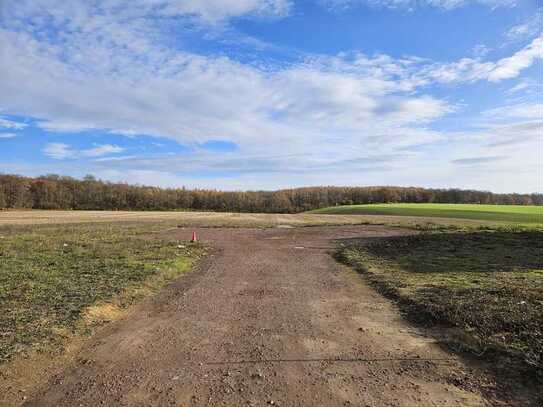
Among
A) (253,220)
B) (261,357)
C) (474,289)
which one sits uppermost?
(474,289)

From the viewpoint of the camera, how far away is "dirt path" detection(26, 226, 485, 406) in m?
4.41

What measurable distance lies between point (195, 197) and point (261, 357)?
321ft

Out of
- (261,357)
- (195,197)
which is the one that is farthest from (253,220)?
(195,197)

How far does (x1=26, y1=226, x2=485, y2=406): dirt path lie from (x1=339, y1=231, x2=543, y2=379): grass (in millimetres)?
608

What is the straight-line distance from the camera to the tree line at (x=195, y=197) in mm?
87625

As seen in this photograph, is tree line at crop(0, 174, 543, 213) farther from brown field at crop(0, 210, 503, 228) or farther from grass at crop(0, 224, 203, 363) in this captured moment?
grass at crop(0, 224, 203, 363)

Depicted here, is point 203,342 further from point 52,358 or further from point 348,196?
point 348,196

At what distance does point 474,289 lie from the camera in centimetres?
899

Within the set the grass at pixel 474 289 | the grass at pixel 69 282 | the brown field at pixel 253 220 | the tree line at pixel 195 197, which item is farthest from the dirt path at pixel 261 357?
the tree line at pixel 195 197

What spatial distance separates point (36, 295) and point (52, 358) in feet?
12.0

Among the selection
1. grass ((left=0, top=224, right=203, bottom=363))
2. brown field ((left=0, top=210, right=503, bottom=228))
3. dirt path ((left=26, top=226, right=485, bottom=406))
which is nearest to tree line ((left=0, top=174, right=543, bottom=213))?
brown field ((left=0, top=210, right=503, bottom=228))

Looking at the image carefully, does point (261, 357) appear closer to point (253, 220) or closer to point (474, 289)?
point (474, 289)

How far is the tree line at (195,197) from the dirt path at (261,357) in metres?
82.6

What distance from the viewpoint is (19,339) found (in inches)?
233
